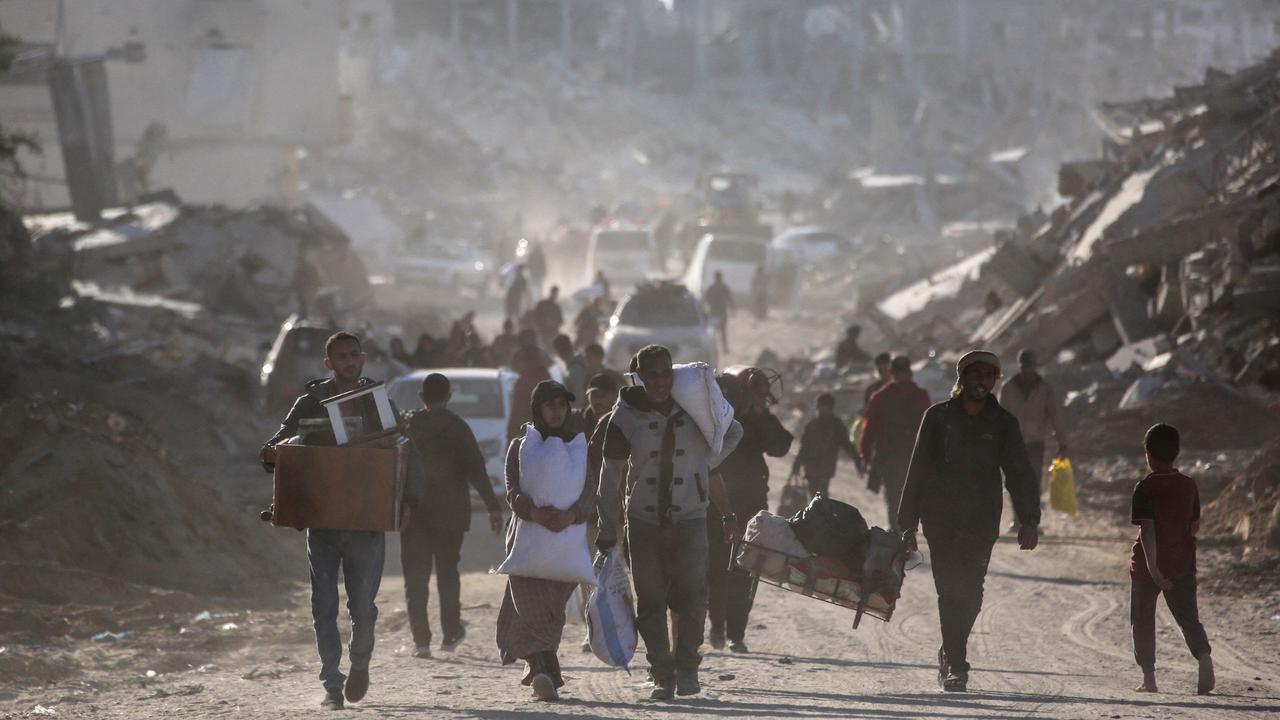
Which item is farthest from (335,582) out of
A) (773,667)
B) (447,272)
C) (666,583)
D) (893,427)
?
(447,272)

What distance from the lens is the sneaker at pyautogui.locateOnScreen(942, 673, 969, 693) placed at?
8.73m

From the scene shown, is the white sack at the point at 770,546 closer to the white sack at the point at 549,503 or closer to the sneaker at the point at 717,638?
the white sack at the point at 549,503

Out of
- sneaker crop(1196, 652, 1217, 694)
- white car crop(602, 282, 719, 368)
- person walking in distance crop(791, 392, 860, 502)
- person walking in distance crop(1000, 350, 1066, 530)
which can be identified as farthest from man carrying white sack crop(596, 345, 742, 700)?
white car crop(602, 282, 719, 368)

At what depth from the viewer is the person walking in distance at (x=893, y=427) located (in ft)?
45.3

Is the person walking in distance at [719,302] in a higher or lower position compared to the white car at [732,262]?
lower

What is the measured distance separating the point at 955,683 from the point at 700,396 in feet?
6.51

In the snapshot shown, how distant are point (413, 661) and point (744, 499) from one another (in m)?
2.31

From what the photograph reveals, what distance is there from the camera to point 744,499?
1042cm

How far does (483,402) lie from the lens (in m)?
17.7

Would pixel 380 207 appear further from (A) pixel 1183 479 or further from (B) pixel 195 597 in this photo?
(A) pixel 1183 479

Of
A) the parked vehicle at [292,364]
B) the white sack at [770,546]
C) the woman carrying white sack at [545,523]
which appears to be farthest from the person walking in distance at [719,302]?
the woman carrying white sack at [545,523]

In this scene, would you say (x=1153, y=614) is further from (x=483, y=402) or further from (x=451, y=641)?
(x=483, y=402)

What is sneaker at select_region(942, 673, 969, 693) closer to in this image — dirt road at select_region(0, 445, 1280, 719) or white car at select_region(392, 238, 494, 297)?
dirt road at select_region(0, 445, 1280, 719)

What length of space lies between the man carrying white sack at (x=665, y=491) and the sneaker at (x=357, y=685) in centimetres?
133
